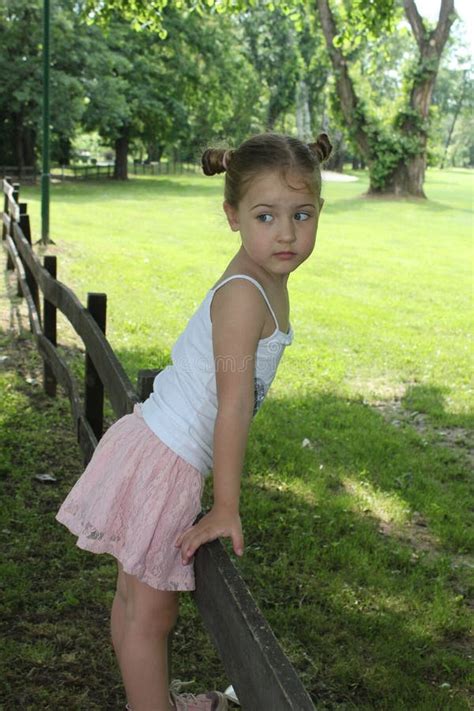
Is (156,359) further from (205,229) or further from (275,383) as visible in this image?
(205,229)

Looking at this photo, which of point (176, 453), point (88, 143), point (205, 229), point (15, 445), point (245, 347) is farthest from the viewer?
point (88, 143)

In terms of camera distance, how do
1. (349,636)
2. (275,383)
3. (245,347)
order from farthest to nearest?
(275,383)
(349,636)
(245,347)

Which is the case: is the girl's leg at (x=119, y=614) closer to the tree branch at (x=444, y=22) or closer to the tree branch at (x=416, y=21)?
the tree branch at (x=444, y=22)

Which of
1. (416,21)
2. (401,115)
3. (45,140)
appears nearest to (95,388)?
(45,140)

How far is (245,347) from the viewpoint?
2156mm

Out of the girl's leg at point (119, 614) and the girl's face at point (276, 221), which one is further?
the girl's leg at point (119, 614)

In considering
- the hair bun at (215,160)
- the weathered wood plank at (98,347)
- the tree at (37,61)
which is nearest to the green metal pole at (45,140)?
the weathered wood plank at (98,347)

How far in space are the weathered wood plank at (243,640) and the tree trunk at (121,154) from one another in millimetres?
40895

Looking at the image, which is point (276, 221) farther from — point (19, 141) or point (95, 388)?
point (19, 141)

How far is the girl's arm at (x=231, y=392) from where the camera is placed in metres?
2.15

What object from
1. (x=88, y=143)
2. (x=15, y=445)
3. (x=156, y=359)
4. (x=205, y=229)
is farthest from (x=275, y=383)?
(x=88, y=143)

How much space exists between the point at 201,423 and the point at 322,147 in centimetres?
85

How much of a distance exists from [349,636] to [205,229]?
61.1 feet

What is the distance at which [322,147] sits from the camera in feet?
8.10
